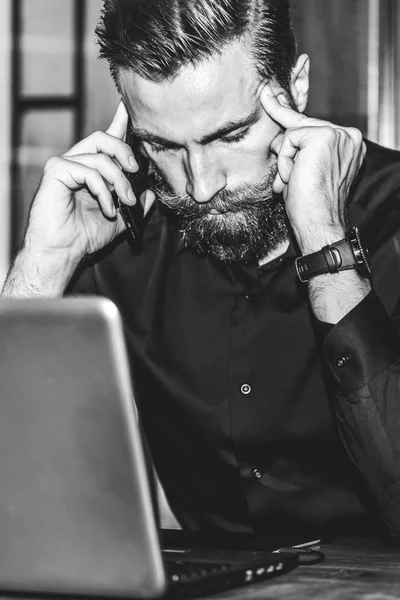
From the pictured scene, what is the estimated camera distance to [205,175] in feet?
5.09

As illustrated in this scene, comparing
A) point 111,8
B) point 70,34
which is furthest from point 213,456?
point 70,34

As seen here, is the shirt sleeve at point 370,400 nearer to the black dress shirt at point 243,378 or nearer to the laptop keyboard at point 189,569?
the black dress shirt at point 243,378

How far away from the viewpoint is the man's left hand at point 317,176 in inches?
56.5

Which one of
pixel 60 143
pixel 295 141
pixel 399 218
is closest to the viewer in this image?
pixel 295 141

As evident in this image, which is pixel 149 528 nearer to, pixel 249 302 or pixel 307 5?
pixel 249 302

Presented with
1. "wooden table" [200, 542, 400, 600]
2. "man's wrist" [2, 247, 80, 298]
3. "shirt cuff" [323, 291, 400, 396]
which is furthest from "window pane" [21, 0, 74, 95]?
"wooden table" [200, 542, 400, 600]

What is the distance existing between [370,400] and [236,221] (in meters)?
0.47

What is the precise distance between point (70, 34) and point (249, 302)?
3.29 meters

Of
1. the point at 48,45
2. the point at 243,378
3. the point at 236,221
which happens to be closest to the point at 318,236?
the point at 236,221

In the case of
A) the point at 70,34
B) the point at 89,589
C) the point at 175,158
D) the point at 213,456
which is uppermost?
the point at 70,34

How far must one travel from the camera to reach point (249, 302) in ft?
5.44

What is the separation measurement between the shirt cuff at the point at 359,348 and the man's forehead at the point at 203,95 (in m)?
0.42

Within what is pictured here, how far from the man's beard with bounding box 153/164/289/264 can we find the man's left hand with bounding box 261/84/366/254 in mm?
102

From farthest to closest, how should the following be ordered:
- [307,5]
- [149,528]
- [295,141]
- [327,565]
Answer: [307,5], [295,141], [327,565], [149,528]
